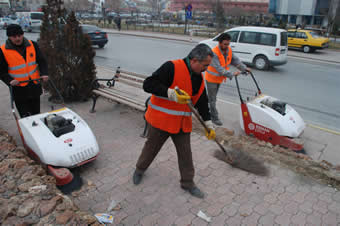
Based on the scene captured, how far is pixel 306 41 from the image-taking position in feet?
57.4

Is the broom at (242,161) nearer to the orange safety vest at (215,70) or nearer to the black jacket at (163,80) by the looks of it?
the black jacket at (163,80)

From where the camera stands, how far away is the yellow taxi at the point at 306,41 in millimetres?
17172

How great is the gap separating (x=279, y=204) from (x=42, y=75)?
152 inches

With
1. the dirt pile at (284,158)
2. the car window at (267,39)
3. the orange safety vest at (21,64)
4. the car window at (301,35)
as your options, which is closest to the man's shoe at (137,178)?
the dirt pile at (284,158)

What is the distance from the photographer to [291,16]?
46.3 m

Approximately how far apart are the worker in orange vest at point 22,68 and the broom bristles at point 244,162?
2.98m

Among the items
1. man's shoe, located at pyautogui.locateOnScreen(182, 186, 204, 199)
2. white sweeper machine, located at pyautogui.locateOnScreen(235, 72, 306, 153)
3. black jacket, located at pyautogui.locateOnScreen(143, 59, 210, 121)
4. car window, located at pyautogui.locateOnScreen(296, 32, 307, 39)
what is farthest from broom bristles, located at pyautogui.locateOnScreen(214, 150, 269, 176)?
car window, located at pyautogui.locateOnScreen(296, 32, 307, 39)

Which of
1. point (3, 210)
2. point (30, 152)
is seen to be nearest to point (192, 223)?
point (3, 210)

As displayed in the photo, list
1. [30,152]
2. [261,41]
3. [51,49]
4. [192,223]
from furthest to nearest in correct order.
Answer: [261,41], [51,49], [30,152], [192,223]

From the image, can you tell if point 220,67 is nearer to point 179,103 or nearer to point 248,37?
point 179,103

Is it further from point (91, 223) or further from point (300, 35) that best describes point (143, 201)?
point (300, 35)

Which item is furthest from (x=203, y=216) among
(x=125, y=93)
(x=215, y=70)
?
(x=125, y=93)

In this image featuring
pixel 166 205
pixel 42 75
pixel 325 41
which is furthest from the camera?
pixel 325 41

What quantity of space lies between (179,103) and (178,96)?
18cm
